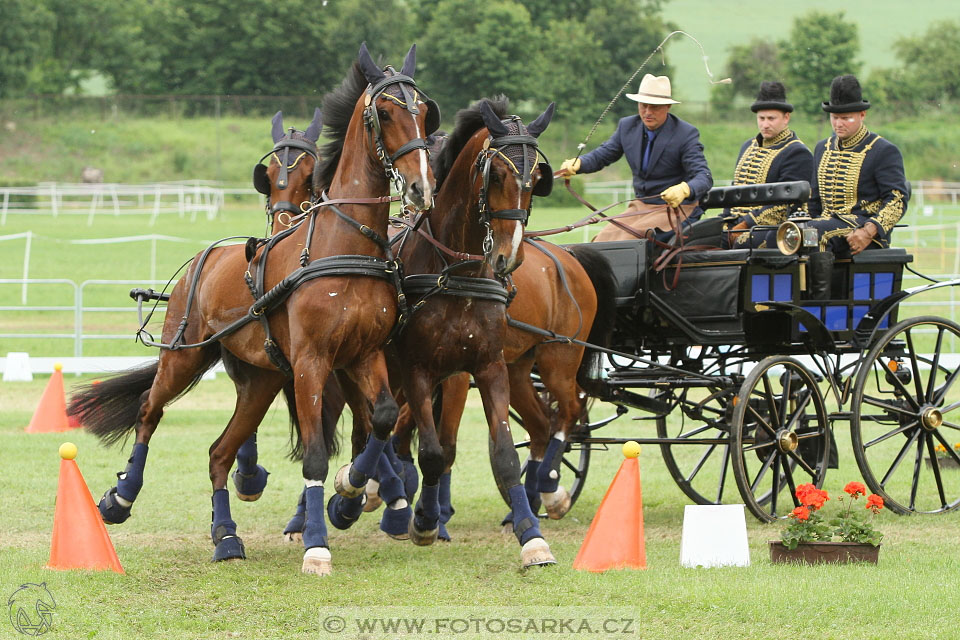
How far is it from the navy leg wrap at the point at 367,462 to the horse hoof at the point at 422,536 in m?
0.37

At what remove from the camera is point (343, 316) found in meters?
5.71

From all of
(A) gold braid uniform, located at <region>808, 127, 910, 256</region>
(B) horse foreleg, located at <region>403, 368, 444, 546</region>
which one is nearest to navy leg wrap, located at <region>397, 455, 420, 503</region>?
(B) horse foreleg, located at <region>403, 368, 444, 546</region>

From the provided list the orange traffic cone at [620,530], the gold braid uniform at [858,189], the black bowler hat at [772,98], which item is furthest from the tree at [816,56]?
the orange traffic cone at [620,530]

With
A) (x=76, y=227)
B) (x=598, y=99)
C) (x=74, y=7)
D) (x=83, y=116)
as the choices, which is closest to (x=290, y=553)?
(x=76, y=227)

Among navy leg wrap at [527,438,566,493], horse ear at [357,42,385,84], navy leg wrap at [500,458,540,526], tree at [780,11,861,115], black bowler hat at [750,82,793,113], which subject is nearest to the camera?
horse ear at [357,42,385,84]

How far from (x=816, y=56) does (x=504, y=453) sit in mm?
45723

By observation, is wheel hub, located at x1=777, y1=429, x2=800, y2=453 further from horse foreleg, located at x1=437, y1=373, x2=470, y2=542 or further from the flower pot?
horse foreleg, located at x1=437, y1=373, x2=470, y2=542

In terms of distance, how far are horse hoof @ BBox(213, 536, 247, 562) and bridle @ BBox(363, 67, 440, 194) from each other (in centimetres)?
206

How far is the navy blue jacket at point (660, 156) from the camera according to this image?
7754 mm

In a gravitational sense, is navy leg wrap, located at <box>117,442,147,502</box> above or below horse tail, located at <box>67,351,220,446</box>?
below

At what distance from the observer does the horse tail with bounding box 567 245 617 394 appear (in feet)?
24.6

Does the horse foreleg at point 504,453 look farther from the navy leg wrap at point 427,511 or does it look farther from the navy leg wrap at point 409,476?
the navy leg wrap at point 409,476

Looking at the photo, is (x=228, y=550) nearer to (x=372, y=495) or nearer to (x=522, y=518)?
(x=372, y=495)

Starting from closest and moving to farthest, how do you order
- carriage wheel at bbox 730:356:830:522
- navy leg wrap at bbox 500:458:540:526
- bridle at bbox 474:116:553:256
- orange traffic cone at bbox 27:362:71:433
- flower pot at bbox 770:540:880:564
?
bridle at bbox 474:116:553:256, flower pot at bbox 770:540:880:564, carriage wheel at bbox 730:356:830:522, navy leg wrap at bbox 500:458:540:526, orange traffic cone at bbox 27:362:71:433
